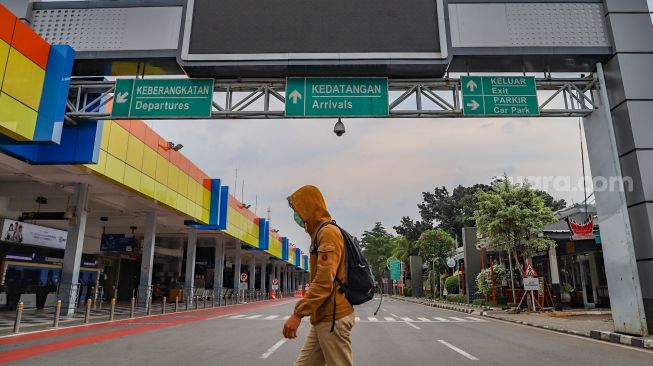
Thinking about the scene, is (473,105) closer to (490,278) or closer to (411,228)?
(490,278)

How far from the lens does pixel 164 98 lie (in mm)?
11203

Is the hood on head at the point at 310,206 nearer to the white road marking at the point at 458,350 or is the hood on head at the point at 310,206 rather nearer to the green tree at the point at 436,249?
the white road marking at the point at 458,350

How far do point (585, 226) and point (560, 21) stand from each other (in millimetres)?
11805

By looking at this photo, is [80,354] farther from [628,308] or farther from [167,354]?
[628,308]

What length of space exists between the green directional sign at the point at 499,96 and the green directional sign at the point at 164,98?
22.4ft

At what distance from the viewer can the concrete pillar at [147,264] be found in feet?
66.6

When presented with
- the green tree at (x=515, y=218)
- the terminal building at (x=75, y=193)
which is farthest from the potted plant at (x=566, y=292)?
the terminal building at (x=75, y=193)

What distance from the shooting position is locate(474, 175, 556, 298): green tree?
21109mm

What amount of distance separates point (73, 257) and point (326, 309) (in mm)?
15687

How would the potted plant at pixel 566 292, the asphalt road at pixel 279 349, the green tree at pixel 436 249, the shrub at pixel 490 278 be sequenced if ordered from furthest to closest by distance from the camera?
the green tree at pixel 436 249
the potted plant at pixel 566 292
the shrub at pixel 490 278
the asphalt road at pixel 279 349

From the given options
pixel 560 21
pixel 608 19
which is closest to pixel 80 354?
pixel 560 21

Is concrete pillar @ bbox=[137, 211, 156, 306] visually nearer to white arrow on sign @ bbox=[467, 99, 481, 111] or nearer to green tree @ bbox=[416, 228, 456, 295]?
white arrow on sign @ bbox=[467, 99, 481, 111]

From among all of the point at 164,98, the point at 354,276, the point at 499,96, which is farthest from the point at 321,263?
A: the point at 499,96

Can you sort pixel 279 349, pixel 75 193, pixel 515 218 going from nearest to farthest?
pixel 279 349 → pixel 75 193 → pixel 515 218
